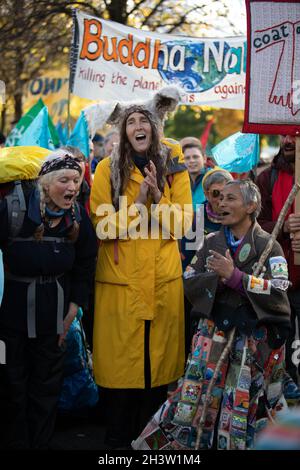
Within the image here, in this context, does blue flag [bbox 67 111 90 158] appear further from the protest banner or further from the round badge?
the round badge

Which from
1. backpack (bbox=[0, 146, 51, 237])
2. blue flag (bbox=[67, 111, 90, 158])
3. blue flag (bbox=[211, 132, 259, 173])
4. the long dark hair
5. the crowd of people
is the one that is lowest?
the crowd of people

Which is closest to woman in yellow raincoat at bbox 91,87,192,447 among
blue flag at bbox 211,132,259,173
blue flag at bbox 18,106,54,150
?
Answer: blue flag at bbox 211,132,259,173

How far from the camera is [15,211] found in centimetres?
471

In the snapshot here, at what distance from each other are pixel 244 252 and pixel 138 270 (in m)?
0.79

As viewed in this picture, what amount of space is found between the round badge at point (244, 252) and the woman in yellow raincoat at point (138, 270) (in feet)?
2.25

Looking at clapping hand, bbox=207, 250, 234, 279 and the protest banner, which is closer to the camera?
clapping hand, bbox=207, 250, 234, 279

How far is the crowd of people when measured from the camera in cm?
457

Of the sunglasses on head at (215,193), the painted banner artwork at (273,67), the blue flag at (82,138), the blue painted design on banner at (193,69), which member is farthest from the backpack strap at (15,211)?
the blue painted design on banner at (193,69)

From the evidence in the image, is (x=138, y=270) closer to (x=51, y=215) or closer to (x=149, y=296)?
(x=149, y=296)

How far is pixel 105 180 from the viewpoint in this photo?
5309 millimetres

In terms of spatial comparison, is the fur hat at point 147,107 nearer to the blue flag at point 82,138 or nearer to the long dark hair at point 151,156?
the long dark hair at point 151,156

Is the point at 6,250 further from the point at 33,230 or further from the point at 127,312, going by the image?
the point at 127,312

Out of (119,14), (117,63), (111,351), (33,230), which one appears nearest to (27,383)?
(111,351)
